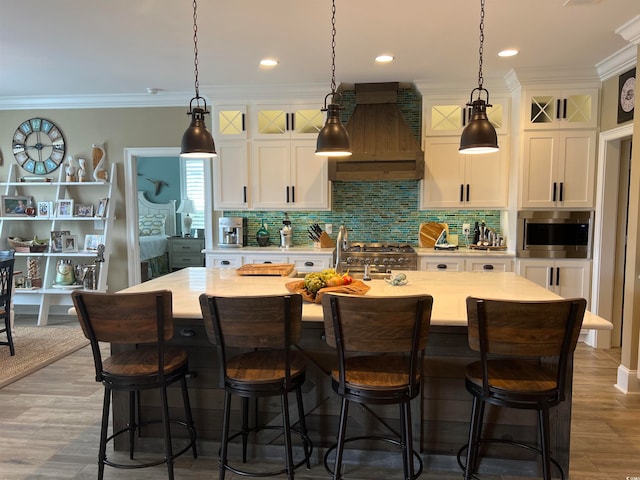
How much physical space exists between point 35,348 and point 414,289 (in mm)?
3686

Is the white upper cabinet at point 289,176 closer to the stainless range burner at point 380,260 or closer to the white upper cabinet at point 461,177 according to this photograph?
the stainless range burner at point 380,260

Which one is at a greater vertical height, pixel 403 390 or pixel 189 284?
pixel 189 284

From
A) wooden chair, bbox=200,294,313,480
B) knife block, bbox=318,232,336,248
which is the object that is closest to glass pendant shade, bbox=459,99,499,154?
wooden chair, bbox=200,294,313,480

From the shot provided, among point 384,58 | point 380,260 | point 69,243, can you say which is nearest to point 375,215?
point 380,260

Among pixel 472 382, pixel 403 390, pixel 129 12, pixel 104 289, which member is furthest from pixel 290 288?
pixel 104 289

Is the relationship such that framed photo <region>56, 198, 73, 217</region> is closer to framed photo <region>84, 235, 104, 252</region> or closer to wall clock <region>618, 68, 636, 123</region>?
framed photo <region>84, 235, 104, 252</region>

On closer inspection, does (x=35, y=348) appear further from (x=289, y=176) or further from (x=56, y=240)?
(x=289, y=176)

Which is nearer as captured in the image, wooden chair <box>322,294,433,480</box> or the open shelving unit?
wooden chair <box>322,294,433,480</box>

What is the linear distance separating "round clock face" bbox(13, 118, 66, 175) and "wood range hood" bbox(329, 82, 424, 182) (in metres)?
3.35

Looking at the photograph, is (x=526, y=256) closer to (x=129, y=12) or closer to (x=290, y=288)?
(x=290, y=288)

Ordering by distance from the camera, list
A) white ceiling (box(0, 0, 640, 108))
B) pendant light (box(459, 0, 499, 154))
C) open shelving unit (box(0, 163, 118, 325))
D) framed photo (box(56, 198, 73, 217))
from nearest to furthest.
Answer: pendant light (box(459, 0, 499, 154)) < white ceiling (box(0, 0, 640, 108)) < open shelving unit (box(0, 163, 118, 325)) < framed photo (box(56, 198, 73, 217))

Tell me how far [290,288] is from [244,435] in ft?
2.63

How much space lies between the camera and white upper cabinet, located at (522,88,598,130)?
4.23 m

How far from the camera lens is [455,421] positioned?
224 centimetres
